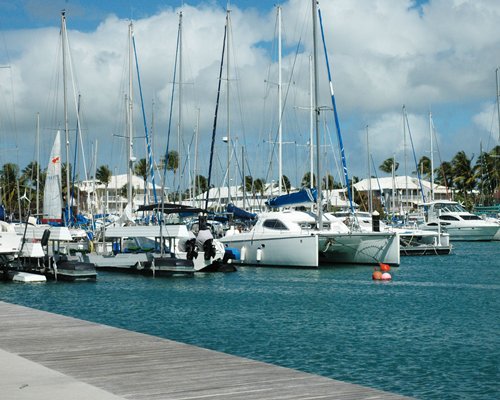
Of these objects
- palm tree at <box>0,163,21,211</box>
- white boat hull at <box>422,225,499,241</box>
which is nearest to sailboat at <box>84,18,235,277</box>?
white boat hull at <box>422,225,499,241</box>

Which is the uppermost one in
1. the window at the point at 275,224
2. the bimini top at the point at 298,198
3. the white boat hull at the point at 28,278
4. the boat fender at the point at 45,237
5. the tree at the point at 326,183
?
the tree at the point at 326,183

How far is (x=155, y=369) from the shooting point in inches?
456

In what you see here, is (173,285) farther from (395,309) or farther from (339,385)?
(339,385)

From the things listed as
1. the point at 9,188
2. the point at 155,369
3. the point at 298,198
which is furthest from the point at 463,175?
the point at 155,369

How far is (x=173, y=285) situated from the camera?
3469cm

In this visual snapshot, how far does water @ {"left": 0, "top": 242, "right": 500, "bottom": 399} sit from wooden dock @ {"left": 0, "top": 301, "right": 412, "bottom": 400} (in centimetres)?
373

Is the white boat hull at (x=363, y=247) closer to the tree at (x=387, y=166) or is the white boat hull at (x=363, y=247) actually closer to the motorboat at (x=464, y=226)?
the motorboat at (x=464, y=226)

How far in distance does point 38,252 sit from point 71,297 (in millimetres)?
6128

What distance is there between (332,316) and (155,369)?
44.9ft

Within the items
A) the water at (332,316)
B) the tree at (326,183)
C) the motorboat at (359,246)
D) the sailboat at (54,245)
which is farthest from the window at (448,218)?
the sailboat at (54,245)

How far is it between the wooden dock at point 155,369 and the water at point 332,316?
373 centimetres

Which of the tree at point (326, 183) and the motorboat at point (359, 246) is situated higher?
the tree at point (326, 183)

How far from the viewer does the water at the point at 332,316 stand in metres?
16.4

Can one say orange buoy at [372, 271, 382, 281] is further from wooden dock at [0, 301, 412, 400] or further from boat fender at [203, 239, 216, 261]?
wooden dock at [0, 301, 412, 400]
